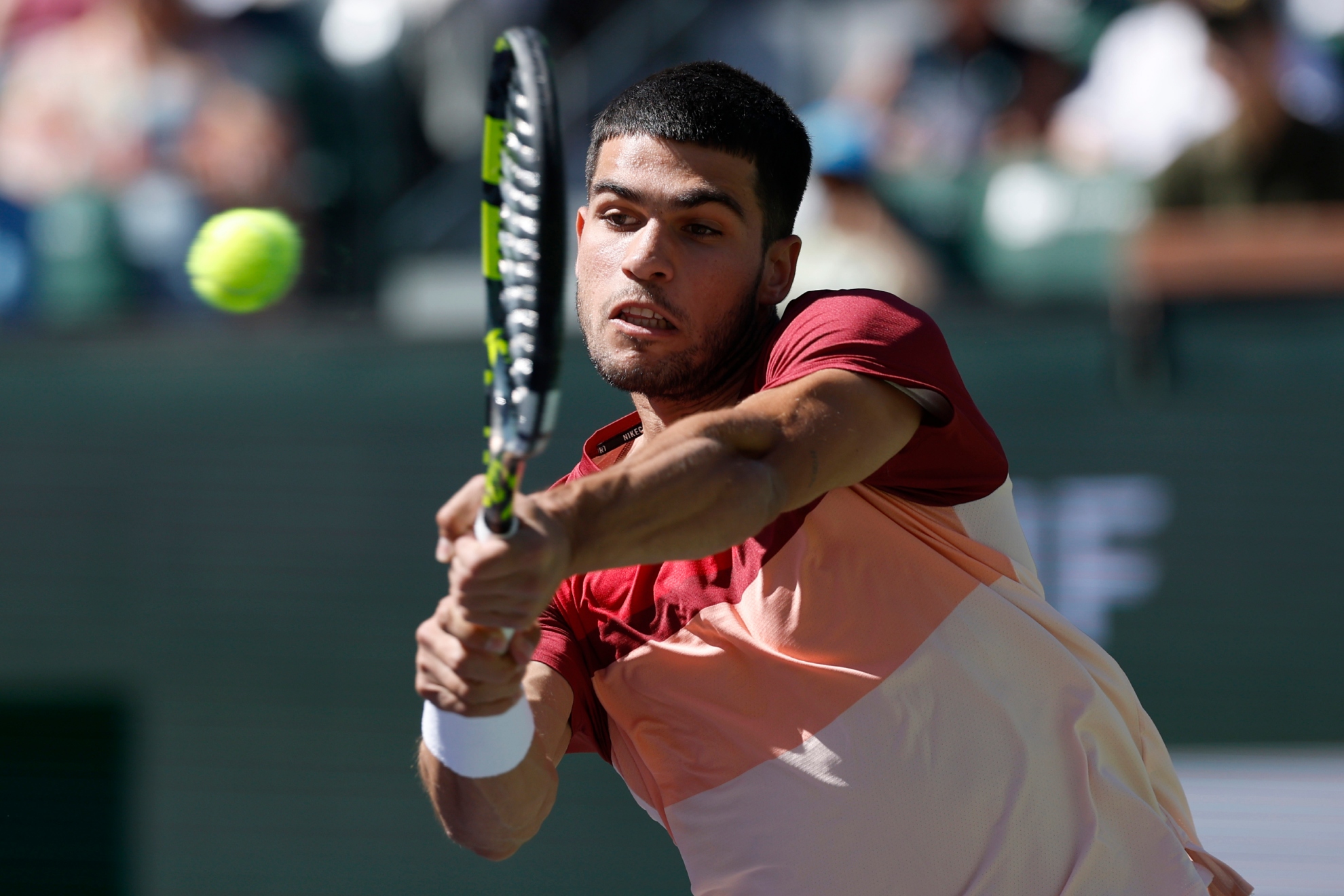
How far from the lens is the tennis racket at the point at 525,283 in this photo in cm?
177

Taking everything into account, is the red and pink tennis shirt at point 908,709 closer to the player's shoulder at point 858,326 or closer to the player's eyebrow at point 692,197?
the player's shoulder at point 858,326

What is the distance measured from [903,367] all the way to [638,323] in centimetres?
46

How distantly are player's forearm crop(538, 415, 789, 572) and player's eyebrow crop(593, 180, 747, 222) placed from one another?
54cm

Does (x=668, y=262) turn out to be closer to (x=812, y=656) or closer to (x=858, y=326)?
(x=858, y=326)

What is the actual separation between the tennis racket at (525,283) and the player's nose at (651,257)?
1.10ft

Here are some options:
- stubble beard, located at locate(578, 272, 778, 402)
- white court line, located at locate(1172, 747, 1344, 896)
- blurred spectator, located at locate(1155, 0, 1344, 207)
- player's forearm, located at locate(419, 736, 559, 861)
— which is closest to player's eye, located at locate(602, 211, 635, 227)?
stubble beard, located at locate(578, 272, 778, 402)

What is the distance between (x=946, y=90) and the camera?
233 inches

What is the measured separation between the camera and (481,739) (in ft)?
7.15

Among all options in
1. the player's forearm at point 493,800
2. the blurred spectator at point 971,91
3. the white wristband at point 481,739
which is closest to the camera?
the white wristband at point 481,739

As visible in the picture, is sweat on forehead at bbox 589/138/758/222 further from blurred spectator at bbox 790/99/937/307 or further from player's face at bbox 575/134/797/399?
blurred spectator at bbox 790/99/937/307

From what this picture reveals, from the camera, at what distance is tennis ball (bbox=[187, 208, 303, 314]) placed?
5.49 meters

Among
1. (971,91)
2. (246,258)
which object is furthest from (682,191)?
(971,91)

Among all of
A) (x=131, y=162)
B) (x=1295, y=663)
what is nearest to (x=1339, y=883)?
(x=1295, y=663)

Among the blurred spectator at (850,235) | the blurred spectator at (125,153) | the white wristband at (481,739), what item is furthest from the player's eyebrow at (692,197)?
the blurred spectator at (125,153)
